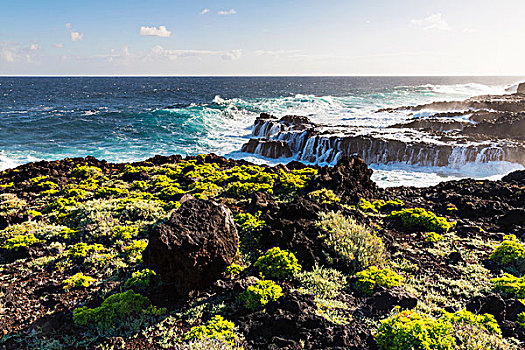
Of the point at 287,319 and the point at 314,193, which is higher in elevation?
the point at 314,193

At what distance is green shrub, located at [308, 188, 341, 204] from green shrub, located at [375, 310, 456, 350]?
8151 millimetres

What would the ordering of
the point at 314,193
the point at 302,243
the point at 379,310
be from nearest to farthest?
the point at 379,310
the point at 302,243
the point at 314,193

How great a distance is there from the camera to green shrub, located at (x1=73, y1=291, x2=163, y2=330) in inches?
286

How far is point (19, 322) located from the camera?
7340 mm

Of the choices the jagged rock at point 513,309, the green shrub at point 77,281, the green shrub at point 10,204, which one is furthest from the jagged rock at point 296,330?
the green shrub at point 10,204

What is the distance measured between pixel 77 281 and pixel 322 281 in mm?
7025

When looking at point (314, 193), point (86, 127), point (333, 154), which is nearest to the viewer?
point (314, 193)

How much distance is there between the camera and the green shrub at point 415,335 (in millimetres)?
5988

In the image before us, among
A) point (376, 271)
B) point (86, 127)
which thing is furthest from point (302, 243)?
point (86, 127)

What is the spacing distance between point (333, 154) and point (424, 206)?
57.2 feet

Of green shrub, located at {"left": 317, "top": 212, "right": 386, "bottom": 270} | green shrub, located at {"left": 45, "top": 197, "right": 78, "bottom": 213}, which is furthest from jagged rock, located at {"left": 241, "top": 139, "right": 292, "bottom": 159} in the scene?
green shrub, located at {"left": 317, "top": 212, "right": 386, "bottom": 270}

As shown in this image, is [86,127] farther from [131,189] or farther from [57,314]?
[57,314]

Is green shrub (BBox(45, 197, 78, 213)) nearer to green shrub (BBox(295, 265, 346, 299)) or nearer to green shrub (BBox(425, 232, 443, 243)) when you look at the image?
green shrub (BBox(295, 265, 346, 299))

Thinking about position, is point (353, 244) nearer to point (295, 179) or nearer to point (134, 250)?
point (134, 250)
